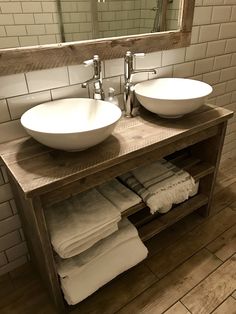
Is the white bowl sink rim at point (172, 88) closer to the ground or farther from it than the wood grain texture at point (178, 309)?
farther from it

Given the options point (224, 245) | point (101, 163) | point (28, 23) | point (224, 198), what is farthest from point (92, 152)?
point (224, 198)

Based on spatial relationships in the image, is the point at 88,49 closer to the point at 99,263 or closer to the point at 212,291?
the point at 99,263

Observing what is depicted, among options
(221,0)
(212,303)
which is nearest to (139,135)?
(212,303)

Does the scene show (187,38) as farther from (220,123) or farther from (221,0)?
(220,123)

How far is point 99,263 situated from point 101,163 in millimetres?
487

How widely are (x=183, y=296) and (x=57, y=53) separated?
1.24 meters

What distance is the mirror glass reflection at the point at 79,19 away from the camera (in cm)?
107

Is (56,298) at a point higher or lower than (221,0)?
lower

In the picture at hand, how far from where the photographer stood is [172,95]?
57.0 inches

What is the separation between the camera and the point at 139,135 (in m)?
1.15

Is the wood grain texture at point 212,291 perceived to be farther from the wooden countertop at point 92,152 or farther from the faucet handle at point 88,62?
the faucet handle at point 88,62

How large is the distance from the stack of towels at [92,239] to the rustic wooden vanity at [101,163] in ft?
0.18

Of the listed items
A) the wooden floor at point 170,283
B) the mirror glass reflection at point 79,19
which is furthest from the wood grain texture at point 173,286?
the mirror glass reflection at point 79,19

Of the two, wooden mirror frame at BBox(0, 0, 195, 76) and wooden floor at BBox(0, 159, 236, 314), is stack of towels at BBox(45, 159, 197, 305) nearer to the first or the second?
wooden floor at BBox(0, 159, 236, 314)
